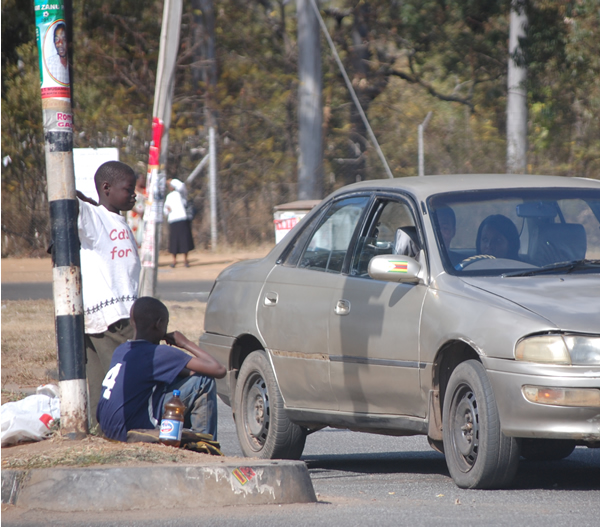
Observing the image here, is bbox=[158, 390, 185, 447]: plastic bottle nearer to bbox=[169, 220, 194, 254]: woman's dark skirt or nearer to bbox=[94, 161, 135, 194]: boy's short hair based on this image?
bbox=[94, 161, 135, 194]: boy's short hair

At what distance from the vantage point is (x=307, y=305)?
6.52 metres

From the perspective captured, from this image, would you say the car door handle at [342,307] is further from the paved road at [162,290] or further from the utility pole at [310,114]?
A: the utility pole at [310,114]

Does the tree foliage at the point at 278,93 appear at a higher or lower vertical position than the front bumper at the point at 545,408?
higher

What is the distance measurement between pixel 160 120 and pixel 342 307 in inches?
287

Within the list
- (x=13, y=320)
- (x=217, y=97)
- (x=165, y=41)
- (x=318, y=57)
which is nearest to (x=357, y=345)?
(x=165, y=41)

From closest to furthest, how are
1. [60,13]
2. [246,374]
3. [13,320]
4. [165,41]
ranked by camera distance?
1. [60,13]
2. [246,374]
3. [165,41]
4. [13,320]

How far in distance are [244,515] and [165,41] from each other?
8.92 m

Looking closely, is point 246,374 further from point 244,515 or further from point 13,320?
point 13,320

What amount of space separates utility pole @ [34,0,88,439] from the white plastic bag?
11.9 inches

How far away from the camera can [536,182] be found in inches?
256

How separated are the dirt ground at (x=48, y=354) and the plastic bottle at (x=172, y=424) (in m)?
0.13

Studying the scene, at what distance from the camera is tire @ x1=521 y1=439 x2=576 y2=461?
5978 millimetres

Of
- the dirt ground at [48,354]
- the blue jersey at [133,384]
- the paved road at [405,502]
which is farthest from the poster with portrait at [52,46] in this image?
the paved road at [405,502]

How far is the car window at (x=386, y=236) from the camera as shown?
247 inches
